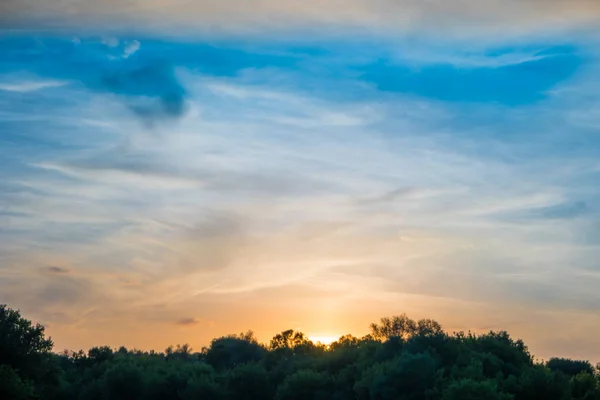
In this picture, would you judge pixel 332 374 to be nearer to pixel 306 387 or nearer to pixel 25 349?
pixel 306 387

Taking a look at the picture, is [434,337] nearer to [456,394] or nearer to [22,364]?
[456,394]

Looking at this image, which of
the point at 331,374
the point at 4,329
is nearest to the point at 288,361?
the point at 331,374

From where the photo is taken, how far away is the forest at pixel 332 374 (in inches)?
3396

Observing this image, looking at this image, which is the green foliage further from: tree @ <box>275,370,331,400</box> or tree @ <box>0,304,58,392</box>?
tree @ <box>275,370,331,400</box>

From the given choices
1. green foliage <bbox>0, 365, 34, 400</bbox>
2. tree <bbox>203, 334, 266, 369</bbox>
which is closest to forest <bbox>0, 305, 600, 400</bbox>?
green foliage <bbox>0, 365, 34, 400</bbox>

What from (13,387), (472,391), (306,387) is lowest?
Answer: (472,391)

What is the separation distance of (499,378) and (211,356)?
100778mm

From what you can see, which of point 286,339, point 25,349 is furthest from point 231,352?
point 25,349

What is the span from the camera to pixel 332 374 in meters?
120

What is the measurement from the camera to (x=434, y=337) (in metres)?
105

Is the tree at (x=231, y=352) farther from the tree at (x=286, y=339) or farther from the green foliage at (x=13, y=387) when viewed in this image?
the green foliage at (x=13, y=387)

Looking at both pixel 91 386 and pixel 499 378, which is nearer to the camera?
pixel 499 378

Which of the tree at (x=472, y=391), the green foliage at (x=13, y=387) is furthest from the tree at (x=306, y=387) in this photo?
the green foliage at (x=13, y=387)

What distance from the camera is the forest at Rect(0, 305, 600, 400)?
3396 inches
